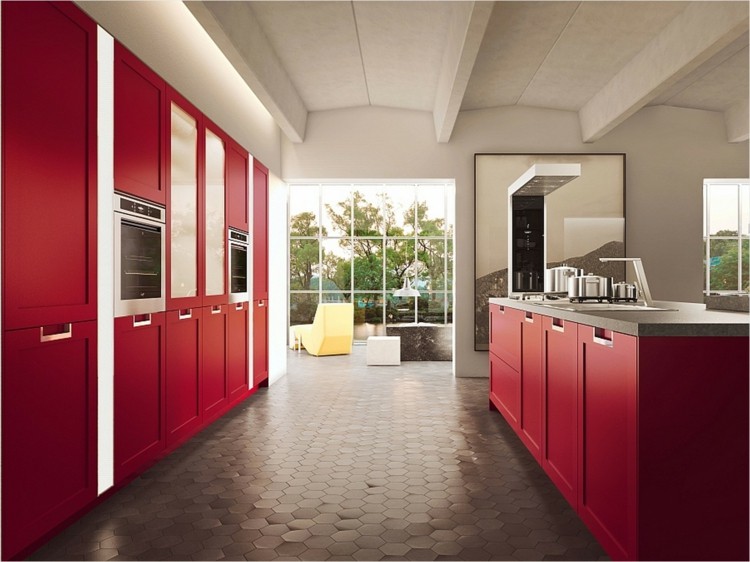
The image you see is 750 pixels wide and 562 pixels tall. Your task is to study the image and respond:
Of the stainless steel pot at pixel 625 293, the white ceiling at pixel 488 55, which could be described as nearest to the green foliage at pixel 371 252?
the white ceiling at pixel 488 55

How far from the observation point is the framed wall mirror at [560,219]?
6.81 metres

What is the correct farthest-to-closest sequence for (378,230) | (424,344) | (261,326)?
1. (378,230)
2. (424,344)
3. (261,326)

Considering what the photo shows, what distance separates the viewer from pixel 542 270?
507 centimetres

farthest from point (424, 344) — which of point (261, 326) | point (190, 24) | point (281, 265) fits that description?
point (190, 24)

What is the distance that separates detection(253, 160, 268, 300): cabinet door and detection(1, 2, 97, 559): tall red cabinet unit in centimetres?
315

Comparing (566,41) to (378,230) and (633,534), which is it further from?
(378,230)

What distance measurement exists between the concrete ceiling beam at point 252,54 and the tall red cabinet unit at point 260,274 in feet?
2.27

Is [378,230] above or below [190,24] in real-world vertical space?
below

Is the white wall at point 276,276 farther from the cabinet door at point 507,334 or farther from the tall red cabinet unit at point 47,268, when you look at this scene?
the tall red cabinet unit at point 47,268

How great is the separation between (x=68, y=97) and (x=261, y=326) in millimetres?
3743

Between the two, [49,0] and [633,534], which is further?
[49,0]

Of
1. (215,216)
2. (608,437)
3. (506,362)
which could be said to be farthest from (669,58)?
(215,216)

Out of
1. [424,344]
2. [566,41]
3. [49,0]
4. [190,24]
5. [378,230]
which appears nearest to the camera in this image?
[49,0]

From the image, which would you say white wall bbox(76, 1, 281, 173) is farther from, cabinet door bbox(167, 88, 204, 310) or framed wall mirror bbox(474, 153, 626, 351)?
framed wall mirror bbox(474, 153, 626, 351)
